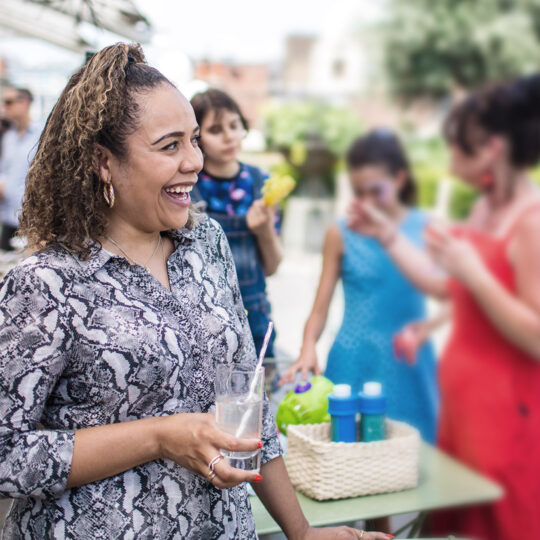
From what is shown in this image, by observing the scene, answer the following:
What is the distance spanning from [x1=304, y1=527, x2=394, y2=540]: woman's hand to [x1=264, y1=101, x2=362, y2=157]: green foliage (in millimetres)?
803

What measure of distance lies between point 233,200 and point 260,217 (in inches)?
9.5

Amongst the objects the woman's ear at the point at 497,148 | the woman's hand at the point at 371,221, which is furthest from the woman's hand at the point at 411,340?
the woman's ear at the point at 497,148

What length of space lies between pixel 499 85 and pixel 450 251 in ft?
0.65

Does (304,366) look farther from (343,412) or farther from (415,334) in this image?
(415,334)

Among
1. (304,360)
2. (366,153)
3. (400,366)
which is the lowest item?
(304,360)

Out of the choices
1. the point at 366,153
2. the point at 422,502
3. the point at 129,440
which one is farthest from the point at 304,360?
the point at 366,153

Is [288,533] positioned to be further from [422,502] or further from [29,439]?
[29,439]

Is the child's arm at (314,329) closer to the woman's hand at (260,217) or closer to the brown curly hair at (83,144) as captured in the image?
the woman's hand at (260,217)

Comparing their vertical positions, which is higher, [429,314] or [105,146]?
[105,146]

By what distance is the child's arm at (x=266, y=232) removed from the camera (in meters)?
2.65

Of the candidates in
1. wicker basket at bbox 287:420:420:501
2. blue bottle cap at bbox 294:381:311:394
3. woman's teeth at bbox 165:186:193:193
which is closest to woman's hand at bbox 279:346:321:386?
blue bottle cap at bbox 294:381:311:394

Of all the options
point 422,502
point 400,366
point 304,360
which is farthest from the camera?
point 304,360

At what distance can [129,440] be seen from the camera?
119 cm

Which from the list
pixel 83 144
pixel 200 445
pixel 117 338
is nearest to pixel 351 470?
pixel 200 445
